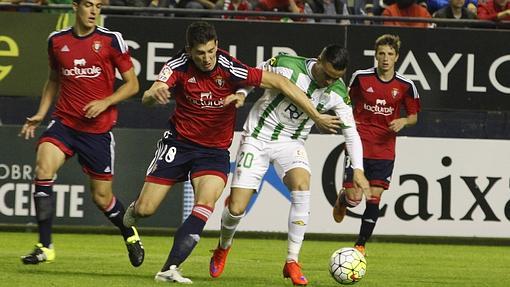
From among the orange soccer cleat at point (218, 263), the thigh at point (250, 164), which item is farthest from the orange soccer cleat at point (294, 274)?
the thigh at point (250, 164)

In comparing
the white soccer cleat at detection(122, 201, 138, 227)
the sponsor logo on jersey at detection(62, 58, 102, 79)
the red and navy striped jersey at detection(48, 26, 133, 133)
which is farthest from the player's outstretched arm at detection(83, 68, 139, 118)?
the white soccer cleat at detection(122, 201, 138, 227)

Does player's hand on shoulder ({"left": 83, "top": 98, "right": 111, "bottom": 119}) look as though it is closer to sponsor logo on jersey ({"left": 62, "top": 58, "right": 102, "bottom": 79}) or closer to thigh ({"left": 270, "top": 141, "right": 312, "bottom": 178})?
sponsor logo on jersey ({"left": 62, "top": 58, "right": 102, "bottom": 79})

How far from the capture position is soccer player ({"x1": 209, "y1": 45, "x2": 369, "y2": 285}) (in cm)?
1098

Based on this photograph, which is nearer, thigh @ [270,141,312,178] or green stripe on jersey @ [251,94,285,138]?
thigh @ [270,141,312,178]

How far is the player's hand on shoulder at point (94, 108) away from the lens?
11.1 m

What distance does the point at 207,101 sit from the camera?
35.4 ft

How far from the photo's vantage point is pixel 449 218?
1692 cm

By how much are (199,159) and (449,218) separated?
22.5 feet

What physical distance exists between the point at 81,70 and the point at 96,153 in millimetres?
741

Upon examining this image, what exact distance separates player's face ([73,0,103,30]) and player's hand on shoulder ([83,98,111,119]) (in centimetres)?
70

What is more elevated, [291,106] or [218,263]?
[291,106]

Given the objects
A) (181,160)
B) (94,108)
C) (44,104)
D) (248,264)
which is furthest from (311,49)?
(181,160)

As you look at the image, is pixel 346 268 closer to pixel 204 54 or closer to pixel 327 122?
pixel 327 122

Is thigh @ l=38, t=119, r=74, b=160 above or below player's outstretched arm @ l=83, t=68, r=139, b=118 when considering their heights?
below
